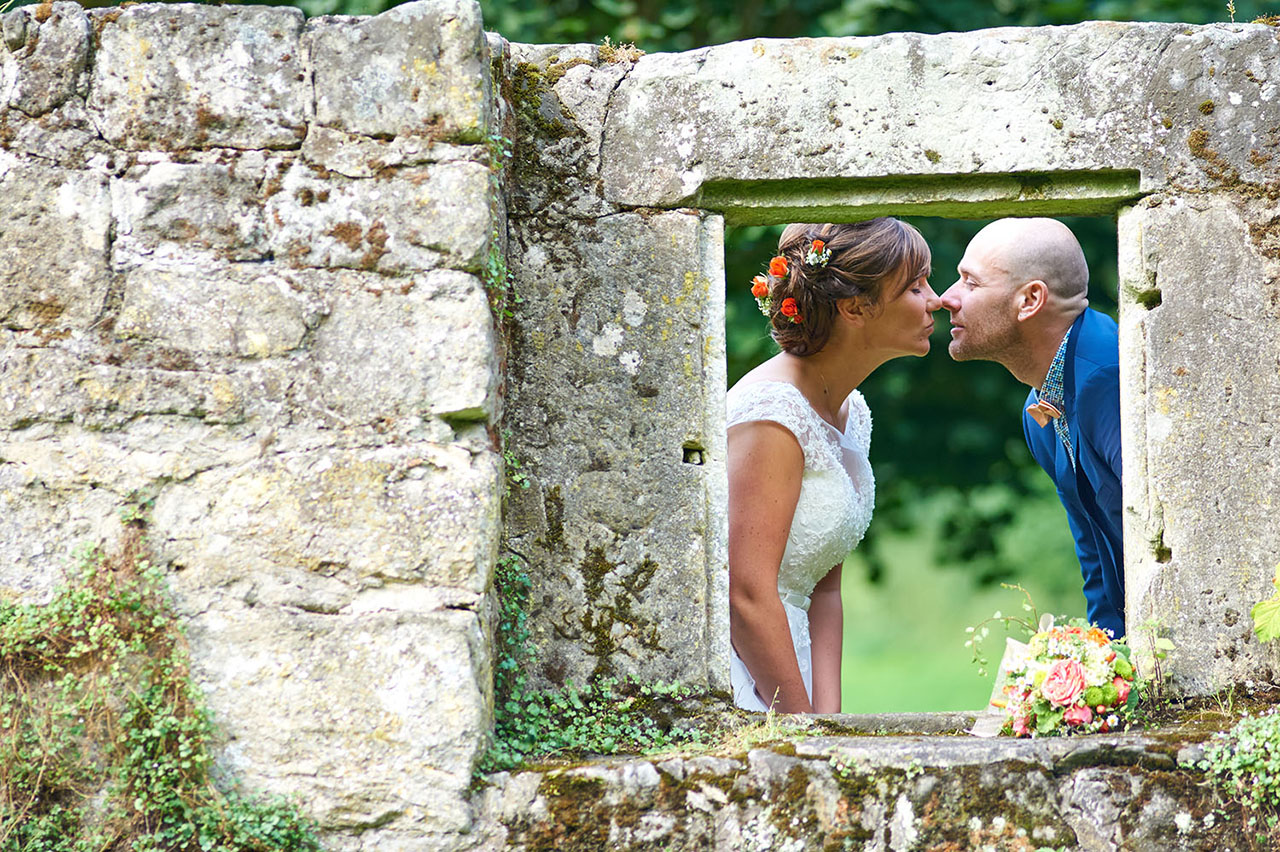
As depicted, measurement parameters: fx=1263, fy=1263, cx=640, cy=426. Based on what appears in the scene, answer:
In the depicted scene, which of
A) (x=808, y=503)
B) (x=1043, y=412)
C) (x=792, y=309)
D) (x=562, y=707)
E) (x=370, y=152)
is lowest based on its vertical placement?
(x=562, y=707)

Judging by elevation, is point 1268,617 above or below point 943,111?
below

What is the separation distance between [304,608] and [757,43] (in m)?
1.65

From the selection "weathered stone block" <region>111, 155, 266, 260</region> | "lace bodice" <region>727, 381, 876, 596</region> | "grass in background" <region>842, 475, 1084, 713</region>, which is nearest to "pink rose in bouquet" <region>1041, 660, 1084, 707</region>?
"lace bodice" <region>727, 381, 876, 596</region>

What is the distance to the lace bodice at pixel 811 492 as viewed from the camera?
12.7 feet

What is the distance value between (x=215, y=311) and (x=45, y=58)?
0.65 meters

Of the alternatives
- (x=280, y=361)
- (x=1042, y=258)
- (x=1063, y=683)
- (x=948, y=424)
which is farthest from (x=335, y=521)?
(x=948, y=424)

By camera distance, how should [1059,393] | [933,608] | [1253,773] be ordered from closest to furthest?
[1253,773], [1059,393], [933,608]

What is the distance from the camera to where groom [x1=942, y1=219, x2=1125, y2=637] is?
374 cm

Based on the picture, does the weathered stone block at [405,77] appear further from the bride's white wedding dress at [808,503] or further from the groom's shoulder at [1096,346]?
the groom's shoulder at [1096,346]

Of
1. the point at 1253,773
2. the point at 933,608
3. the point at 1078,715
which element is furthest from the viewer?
the point at 933,608

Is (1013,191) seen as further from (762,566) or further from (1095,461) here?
(762,566)

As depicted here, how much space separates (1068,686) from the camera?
2713mm

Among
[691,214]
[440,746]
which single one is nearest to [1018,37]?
[691,214]

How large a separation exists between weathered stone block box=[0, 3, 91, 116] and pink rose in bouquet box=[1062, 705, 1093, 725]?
2.47m
